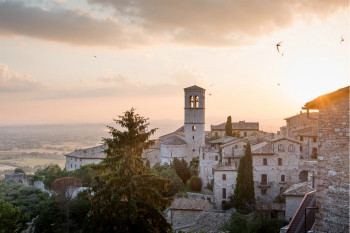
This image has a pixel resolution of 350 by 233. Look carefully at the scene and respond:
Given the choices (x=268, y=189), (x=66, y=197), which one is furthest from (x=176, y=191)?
(x=66, y=197)

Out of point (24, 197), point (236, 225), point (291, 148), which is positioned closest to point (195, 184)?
point (291, 148)

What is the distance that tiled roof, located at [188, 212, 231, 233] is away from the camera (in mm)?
24531

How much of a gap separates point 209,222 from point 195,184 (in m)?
14.5

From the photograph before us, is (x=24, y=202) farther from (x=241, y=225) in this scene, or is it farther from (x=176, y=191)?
(x=241, y=225)

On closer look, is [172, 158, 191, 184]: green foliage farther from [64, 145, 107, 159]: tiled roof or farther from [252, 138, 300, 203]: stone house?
[64, 145, 107, 159]: tiled roof

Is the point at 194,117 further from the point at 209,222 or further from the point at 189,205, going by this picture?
the point at 209,222

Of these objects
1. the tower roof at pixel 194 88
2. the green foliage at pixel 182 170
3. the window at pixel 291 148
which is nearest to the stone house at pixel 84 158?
the green foliage at pixel 182 170

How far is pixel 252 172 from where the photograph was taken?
3291 cm

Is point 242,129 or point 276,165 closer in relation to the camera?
point 276,165

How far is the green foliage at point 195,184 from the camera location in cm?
4000

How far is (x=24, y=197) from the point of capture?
120 feet

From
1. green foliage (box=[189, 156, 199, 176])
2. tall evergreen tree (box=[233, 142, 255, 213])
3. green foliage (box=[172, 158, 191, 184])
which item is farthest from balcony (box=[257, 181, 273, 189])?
green foliage (box=[172, 158, 191, 184])

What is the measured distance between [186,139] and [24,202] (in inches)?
904

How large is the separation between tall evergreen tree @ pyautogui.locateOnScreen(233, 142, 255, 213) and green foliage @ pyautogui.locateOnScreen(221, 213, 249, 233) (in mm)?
6870
